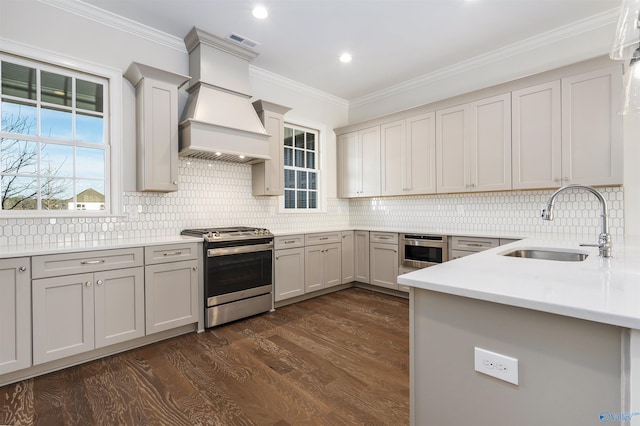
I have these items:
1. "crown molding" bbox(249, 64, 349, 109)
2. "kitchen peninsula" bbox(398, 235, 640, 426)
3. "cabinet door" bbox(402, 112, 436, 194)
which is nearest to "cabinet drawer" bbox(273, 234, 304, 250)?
"cabinet door" bbox(402, 112, 436, 194)

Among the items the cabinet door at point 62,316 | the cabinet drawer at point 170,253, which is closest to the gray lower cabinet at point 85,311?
the cabinet door at point 62,316

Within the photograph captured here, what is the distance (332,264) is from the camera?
456 cm

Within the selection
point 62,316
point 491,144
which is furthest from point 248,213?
point 491,144

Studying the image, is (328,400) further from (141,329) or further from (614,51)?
(614,51)

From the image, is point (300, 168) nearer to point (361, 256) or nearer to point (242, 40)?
point (361, 256)

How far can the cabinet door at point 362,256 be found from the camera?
4742mm

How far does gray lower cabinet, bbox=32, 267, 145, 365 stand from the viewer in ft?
7.68

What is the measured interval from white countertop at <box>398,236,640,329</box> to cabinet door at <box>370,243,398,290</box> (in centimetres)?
272

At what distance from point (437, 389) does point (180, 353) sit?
2295 mm

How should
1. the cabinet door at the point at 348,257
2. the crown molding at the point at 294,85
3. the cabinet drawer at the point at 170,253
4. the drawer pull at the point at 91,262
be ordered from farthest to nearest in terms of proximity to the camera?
the cabinet door at the point at 348,257 → the crown molding at the point at 294,85 → the cabinet drawer at the point at 170,253 → the drawer pull at the point at 91,262

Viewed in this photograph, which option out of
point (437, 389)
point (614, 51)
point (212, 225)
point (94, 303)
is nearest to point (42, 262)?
point (94, 303)

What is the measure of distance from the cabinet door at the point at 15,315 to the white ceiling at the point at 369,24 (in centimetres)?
242

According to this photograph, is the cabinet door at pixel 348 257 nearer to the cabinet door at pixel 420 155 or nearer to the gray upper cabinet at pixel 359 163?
the gray upper cabinet at pixel 359 163

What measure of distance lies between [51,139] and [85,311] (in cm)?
159
